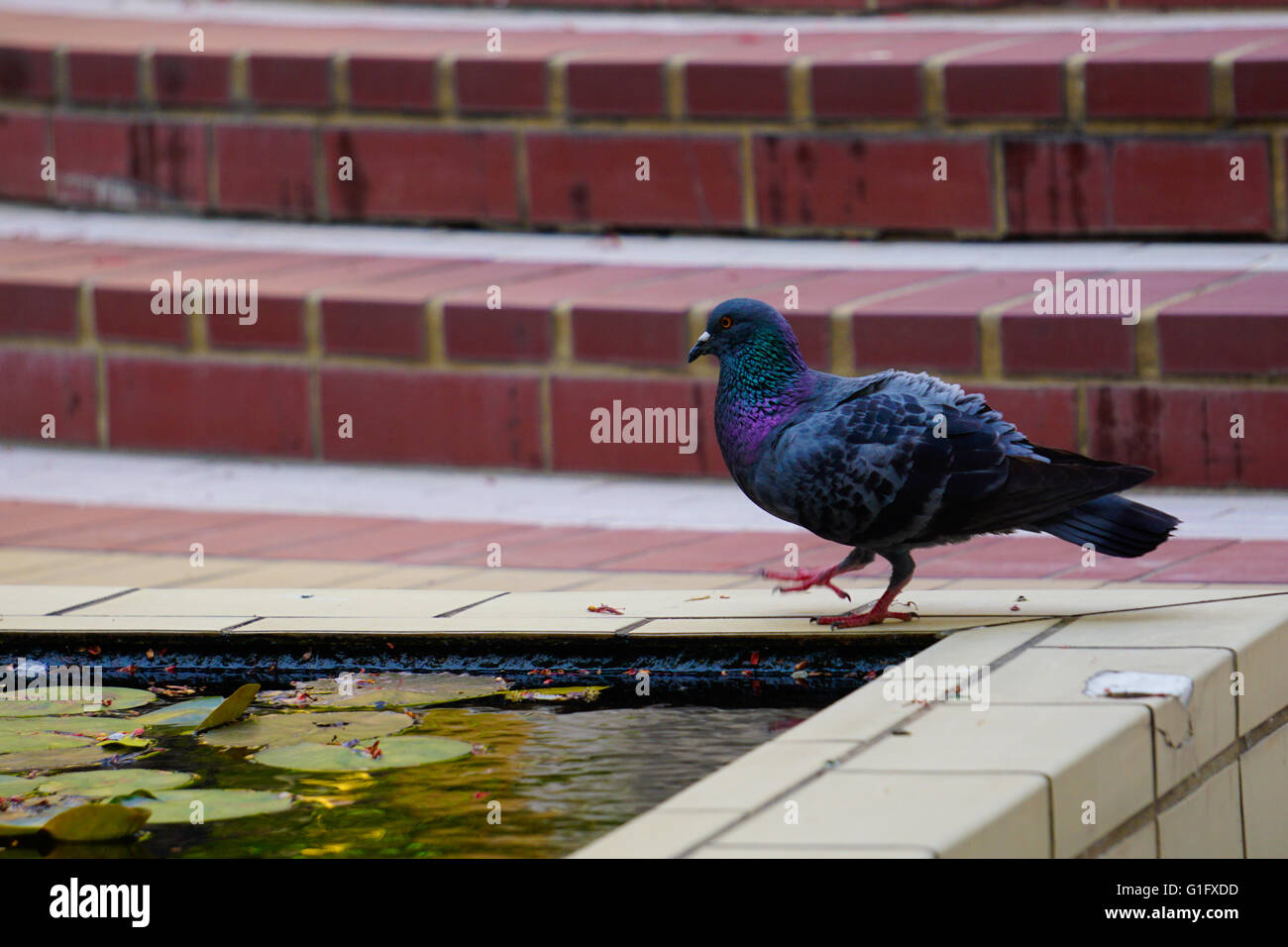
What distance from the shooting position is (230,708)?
9.55ft

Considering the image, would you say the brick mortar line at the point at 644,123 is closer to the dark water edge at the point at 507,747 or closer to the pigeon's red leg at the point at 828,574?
the pigeon's red leg at the point at 828,574

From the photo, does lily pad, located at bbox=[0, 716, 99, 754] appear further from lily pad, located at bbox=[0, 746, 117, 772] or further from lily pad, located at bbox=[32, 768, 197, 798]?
lily pad, located at bbox=[32, 768, 197, 798]

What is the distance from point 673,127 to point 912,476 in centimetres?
299

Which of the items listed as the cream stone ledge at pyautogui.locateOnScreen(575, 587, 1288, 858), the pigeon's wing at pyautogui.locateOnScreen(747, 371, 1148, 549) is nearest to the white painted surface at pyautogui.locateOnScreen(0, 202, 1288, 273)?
the pigeon's wing at pyautogui.locateOnScreen(747, 371, 1148, 549)

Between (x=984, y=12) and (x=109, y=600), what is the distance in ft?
12.9

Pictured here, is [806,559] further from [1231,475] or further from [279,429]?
[279,429]

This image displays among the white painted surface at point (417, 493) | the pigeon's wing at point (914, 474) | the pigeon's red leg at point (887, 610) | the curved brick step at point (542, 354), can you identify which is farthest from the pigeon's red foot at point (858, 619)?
the curved brick step at point (542, 354)

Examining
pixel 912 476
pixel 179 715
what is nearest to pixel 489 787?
pixel 179 715

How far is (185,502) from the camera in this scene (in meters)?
5.14

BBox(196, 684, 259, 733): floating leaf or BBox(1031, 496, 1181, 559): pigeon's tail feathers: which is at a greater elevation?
BBox(1031, 496, 1181, 559): pigeon's tail feathers

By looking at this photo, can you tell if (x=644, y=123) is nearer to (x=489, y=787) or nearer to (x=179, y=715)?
(x=179, y=715)

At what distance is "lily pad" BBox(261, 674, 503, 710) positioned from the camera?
3.04 metres
